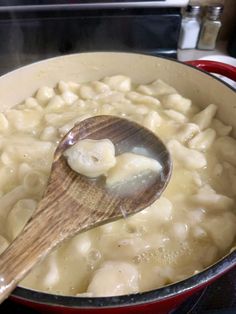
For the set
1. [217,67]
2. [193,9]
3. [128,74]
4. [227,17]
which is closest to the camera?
[217,67]

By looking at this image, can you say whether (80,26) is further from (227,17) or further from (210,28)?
(227,17)

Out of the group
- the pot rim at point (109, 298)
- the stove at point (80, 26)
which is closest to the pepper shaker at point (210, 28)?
the stove at point (80, 26)

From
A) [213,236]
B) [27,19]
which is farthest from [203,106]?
[27,19]

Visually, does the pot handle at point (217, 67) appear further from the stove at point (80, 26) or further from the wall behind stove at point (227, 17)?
the wall behind stove at point (227, 17)

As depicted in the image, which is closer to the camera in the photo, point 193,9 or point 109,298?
point 109,298

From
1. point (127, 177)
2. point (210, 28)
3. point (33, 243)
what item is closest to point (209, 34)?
point (210, 28)

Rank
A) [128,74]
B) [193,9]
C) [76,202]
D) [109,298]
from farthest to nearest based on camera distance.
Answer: [193,9] < [128,74] < [76,202] < [109,298]

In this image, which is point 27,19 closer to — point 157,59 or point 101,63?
point 101,63

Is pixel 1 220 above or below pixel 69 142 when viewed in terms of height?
below
